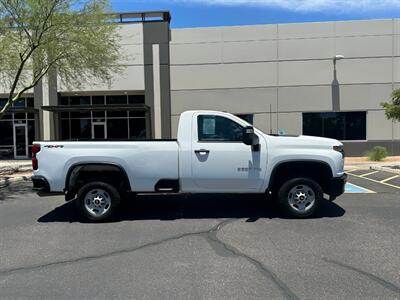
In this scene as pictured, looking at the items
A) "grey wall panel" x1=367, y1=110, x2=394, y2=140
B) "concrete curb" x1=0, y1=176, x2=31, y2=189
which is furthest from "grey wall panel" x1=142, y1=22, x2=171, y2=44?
"grey wall panel" x1=367, y1=110, x2=394, y2=140

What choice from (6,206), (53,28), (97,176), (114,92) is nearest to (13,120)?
(114,92)

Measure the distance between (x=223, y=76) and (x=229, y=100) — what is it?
142 cm

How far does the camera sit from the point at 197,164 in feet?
25.2

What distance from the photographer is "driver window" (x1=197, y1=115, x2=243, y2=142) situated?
306 inches

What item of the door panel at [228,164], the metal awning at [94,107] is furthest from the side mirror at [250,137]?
the metal awning at [94,107]

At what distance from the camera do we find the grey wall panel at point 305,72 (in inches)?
936

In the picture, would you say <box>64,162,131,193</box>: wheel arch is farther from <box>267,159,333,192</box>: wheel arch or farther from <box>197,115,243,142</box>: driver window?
<box>267,159,333,192</box>: wheel arch

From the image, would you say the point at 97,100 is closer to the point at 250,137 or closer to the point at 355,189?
the point at 355,189

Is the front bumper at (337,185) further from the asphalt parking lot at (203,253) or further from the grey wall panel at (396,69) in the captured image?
the grey wall panel at (396,69)

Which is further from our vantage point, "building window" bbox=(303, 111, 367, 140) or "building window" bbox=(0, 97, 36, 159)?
"building window" bbox=(0, 97, 36, 159)

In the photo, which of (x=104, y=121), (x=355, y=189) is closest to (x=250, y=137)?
(x=355, y=189)

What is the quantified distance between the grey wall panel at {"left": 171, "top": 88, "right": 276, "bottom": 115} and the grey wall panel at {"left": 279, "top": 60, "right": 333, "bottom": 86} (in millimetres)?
1055

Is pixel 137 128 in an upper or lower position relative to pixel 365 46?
lower

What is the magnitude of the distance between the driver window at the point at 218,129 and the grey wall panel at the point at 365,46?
59.4ft
